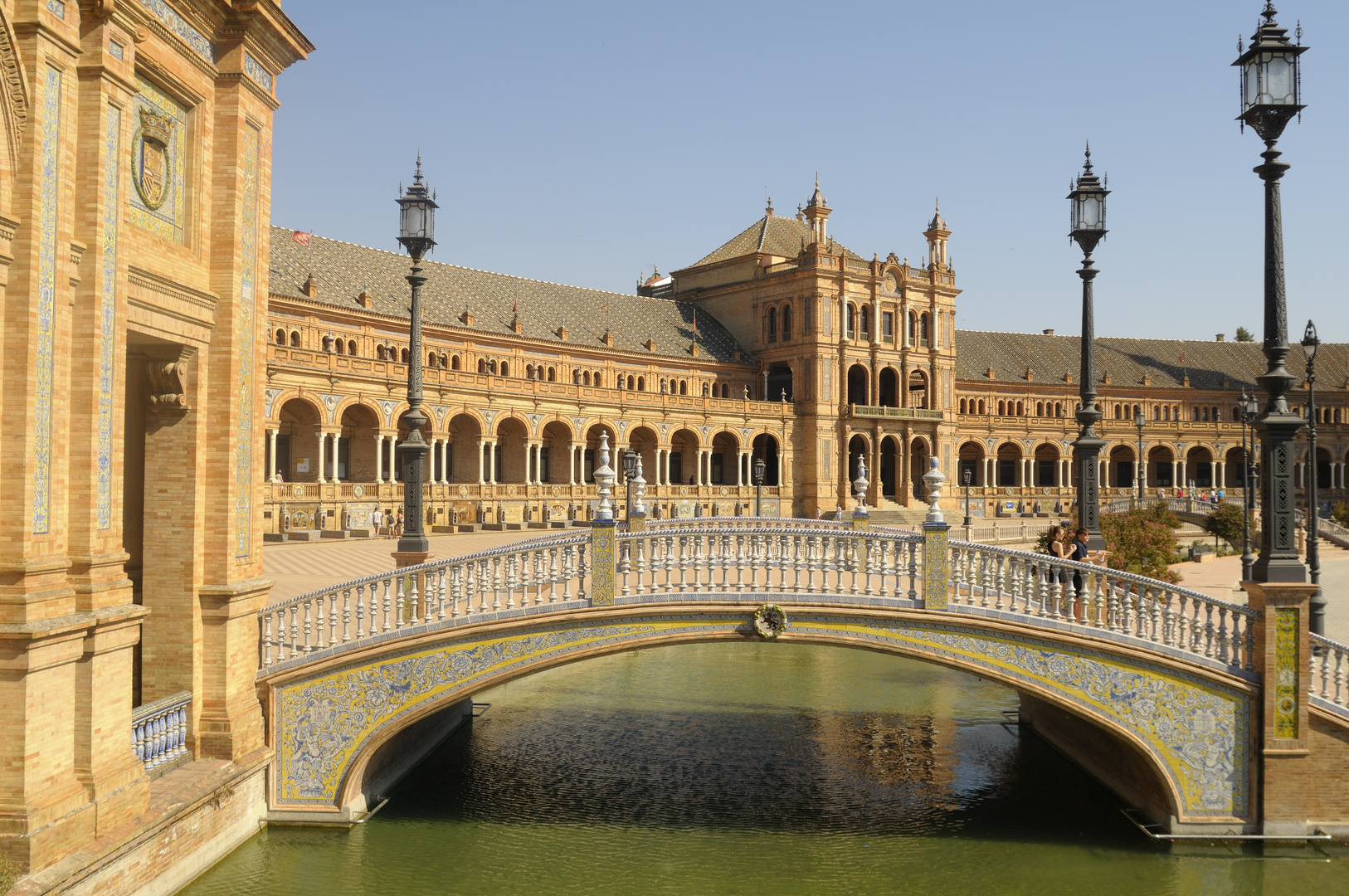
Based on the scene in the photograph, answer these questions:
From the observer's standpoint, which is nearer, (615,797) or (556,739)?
(615,797)

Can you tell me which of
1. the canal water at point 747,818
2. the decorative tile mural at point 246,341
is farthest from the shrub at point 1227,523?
the decorative tile mural at point 246,341

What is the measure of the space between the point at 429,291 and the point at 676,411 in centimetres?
1469

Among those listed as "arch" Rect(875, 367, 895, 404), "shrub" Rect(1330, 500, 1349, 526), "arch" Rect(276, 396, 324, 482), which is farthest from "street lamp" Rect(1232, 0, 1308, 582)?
"arch" Rect(875, 367, 895, 404)

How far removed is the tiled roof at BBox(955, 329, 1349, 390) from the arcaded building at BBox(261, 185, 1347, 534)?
20cm

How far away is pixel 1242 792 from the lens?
445 inches

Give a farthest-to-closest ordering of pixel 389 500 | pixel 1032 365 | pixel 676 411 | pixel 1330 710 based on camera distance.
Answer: pixel 1032 365 < pixel 676 411 < pixel 389 500 < pixel 1330 710

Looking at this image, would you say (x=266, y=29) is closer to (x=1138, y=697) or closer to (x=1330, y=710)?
(x=1138, y=697)

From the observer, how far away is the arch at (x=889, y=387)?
69625mm

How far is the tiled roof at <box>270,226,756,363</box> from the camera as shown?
161 ft

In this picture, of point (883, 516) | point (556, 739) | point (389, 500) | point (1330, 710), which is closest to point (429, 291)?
point (389, 500)

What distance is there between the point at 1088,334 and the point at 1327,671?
5.91 meters

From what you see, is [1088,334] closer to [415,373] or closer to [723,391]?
[415,373]

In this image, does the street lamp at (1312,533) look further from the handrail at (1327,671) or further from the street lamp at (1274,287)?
the street lamp at (1274,287)

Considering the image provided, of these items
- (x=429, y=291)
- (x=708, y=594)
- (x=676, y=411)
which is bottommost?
(x=708, y=594)
